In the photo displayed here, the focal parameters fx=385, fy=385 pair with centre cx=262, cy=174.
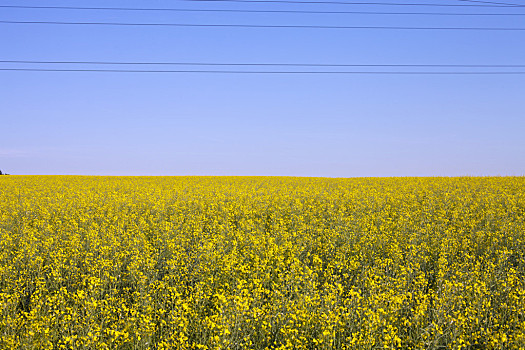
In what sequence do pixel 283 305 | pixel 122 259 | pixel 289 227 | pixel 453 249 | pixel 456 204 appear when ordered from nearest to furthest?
1. pixel 283 305
2. pixel 122 259
3. pixel 453 249
4. pixel 289 227
5. pixel 456 204

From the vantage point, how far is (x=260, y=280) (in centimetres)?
730

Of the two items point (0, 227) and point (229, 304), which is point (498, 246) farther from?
point (0, 227)

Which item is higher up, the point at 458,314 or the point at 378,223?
the point at 378,223

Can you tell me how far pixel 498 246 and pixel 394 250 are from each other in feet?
11.7

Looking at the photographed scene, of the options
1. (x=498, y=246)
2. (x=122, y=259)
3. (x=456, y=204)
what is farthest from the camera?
(x=456, y=204)

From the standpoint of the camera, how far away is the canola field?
5.62 metres

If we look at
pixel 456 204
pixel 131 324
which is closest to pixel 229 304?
pixel 131 324

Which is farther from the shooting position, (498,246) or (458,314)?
(498,246)

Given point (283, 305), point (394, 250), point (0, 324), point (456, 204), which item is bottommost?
point (0, 324)

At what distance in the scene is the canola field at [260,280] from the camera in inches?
221

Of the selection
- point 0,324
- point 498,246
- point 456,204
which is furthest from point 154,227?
point 456,204

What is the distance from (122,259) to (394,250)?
21.9 ft

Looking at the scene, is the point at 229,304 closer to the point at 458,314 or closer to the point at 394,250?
the point at 458,314

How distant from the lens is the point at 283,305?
20.4 ft
